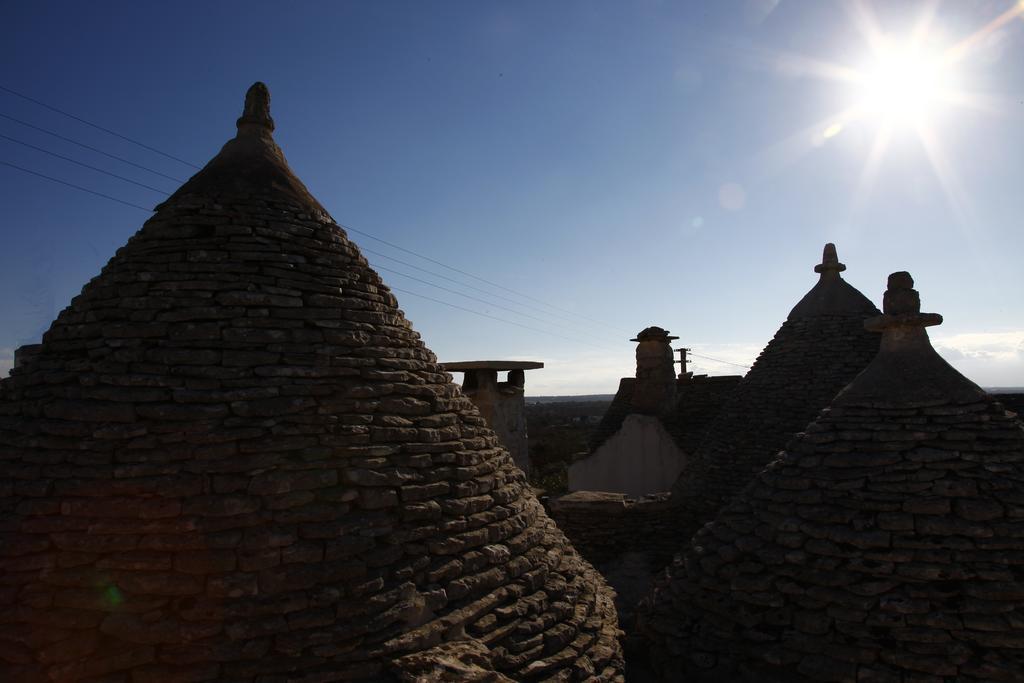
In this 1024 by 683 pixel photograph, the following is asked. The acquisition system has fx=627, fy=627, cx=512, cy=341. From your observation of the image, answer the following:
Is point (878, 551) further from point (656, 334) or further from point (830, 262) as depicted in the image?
point (656, 334)

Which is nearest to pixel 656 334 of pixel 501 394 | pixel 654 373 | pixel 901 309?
pixel 654 373

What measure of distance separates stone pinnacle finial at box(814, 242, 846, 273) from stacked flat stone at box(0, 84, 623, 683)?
8.21m

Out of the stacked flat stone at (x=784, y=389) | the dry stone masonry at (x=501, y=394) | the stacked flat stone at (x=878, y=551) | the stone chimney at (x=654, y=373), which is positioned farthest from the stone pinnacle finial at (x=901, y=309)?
the stone chimney at (x=654, y=373)

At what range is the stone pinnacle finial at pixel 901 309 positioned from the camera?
21.5 feet

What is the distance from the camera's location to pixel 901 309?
6684 mm

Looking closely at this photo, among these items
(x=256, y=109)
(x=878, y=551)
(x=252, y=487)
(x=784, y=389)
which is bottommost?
(x=878, y=551)

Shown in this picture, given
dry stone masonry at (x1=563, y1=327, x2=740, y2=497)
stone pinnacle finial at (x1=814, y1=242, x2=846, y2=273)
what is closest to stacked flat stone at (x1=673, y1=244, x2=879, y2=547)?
stone pinnacle finial at (x1=814, y1=242, x2=846, y2=273)

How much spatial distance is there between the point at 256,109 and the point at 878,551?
6802 mm

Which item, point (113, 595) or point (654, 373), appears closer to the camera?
point (113, 595)

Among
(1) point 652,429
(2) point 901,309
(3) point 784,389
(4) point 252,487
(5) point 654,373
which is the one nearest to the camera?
(4) point 252,487

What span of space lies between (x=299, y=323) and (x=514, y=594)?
2580mm

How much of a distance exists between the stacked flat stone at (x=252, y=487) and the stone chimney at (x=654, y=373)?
36.7 ft

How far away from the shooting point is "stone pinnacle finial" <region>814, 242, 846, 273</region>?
35.7 ft

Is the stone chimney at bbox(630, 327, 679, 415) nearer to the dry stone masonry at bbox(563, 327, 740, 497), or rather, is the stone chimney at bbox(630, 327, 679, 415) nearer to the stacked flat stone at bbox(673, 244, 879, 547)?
the dry stone masonry at bbox(563, 327, 740, 497)
